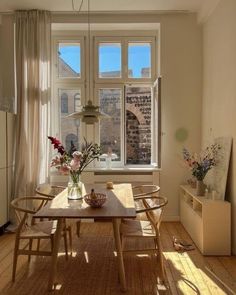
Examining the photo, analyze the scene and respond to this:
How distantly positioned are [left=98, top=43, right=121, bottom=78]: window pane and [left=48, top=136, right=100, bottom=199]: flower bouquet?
2.61 m

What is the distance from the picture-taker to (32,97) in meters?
5.13

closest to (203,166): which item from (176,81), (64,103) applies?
(176,81)

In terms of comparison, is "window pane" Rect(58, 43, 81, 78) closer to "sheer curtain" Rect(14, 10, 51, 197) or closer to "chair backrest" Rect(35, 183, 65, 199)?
"sheer curtain" Rect(14, 10, 51, 197)

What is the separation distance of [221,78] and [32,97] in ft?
9.18

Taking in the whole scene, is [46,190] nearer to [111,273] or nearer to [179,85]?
[111,273]

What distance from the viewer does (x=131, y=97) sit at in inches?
222

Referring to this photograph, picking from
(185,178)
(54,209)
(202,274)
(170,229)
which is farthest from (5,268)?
(185,178)

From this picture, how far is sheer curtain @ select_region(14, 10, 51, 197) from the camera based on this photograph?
16.6 ft

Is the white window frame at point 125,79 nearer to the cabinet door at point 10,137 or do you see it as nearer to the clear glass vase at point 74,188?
the cabinet door at point 10,137

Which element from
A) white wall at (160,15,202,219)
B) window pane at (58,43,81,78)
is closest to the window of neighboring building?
window pane at (58,43,81,78)

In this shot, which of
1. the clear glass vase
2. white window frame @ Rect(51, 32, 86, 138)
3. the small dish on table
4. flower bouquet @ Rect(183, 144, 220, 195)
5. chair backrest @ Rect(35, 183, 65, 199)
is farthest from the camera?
white window frame @ Rect(51, 32, 86, 138)

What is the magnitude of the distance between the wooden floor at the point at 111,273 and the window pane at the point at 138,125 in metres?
1.82

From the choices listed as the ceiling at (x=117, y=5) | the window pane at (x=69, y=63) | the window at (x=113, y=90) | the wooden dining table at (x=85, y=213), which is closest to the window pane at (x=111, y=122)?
the window at (x=113, y=90)

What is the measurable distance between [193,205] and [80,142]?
7.16ft
